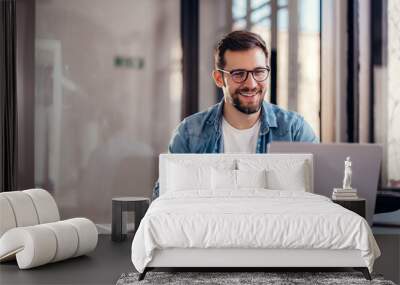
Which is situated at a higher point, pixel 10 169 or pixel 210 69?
pixel 210 69

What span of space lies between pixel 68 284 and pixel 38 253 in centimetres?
51

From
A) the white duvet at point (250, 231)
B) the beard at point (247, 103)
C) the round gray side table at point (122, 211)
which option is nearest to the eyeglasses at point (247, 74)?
the beard at point (247, 103)

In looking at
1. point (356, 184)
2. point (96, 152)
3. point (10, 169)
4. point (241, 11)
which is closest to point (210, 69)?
point (241, 11)

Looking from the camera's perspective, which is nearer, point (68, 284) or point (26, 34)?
point (68, 284)

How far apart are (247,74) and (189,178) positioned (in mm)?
1593

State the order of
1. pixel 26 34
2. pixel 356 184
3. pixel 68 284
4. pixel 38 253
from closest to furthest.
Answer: pixel 68 284, pixel 38 253, pixel 356 184, pixel 26 34

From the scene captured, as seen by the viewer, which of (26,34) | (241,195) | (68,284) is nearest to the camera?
(68,284)

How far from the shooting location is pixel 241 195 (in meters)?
4.73

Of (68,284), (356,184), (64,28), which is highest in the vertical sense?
(64,28)

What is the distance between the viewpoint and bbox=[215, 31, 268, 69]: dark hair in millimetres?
6520

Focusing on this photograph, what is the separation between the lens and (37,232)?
438cm

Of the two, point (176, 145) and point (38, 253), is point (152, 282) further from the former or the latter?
point (176, 145)

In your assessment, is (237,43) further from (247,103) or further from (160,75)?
(160,75)

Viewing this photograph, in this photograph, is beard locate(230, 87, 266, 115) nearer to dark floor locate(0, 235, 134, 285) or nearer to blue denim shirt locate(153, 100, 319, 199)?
blue denim shirt locate(153, 100, 319, 199)
